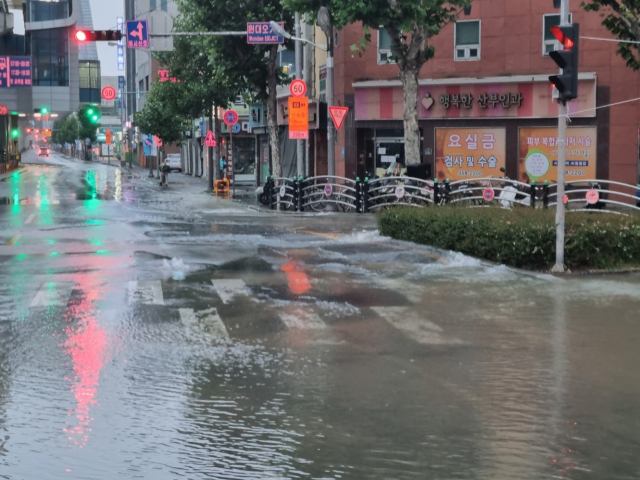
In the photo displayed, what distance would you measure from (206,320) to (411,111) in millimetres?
18188

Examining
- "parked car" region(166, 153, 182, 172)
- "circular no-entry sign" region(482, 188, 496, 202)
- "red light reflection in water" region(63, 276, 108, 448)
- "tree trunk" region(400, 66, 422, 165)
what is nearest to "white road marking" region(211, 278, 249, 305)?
"red light reflection in water" region(63, 276, 108, 448)

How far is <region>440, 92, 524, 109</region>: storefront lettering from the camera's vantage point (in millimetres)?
34594

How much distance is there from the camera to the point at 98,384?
8.09 meters

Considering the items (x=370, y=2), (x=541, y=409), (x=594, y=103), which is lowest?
(x=541, y=409)

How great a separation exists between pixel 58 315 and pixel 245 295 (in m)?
2.61

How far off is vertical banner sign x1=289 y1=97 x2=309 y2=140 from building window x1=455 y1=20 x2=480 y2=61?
22.2ft

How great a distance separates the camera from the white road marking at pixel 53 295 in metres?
12.3

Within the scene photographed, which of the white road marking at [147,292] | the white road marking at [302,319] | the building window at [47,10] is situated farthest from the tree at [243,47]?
the building window at [47,10]

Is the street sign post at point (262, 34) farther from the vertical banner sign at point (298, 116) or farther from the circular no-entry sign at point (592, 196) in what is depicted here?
the circular no-entry sign at point (592, 196)

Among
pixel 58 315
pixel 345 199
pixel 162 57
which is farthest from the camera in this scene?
pixel 162 57

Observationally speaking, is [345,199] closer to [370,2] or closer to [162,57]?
[370,2]

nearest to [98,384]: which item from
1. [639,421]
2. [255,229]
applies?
[639,421]

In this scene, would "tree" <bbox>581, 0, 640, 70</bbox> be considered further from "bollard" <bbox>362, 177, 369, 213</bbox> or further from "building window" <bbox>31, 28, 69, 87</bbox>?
"building window" <bbox>31, 28, 69, 87</bbox>

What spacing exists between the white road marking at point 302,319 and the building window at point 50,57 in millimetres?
111165
